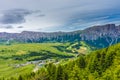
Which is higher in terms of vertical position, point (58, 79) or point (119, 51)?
point (119, 51)

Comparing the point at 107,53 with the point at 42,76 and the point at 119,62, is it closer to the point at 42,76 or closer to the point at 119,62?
the point at 119,62

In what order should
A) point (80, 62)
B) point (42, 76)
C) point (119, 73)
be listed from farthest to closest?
point (80, 62), point (42, 76), point (119, 73)

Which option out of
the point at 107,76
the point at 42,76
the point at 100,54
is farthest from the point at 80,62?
the point at 107,76

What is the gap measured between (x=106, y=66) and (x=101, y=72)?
209 inches

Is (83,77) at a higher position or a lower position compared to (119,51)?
lower

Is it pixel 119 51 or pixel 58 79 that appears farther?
pixel 119 51

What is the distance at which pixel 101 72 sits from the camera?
143 meters

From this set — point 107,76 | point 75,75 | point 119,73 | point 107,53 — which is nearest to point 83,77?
point 75,75

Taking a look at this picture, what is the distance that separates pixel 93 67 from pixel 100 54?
11271 mm

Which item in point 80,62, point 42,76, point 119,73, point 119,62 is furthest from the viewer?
point 80,62

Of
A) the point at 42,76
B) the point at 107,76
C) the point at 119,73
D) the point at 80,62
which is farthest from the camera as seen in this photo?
the point at 80,62

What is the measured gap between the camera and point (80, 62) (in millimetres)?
165750

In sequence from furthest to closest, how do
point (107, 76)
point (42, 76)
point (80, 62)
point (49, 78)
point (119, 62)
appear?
1. point (80, 62)
2. point (42, 76)
3. point (49, 78)
4. point (119, 62)
5. point (107, 76)

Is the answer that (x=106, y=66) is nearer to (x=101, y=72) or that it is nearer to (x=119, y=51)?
(x=101, y=72)
